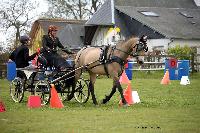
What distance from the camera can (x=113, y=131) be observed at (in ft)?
35.2

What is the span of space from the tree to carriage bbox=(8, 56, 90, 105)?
5392 centimetres

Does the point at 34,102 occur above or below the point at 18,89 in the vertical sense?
below

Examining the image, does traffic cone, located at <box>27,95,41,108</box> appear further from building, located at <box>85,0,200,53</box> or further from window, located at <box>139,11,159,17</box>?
window, located at <box>139,11,159,17</box>

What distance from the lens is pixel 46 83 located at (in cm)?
1698

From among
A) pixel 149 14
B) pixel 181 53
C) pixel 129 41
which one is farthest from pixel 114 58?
pixel 149 14

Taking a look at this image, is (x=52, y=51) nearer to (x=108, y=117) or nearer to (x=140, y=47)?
(x=140, y=47)

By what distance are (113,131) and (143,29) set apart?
4014 centimetres

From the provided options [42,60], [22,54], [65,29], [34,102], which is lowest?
[34,102]

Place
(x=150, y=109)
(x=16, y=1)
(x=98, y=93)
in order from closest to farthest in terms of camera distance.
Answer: (x=150, y=109) → (x=98, y=93) → (x=16, y=1)

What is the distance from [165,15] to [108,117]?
4093 centimetres

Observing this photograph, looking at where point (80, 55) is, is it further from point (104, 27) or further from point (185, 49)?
point (104, 27)

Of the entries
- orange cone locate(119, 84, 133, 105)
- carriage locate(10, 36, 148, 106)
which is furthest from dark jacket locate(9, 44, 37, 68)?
orange cone locate(119, 84, 133, 105)

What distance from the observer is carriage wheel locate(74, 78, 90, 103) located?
58.3ft

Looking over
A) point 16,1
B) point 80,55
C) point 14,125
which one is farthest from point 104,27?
point 14,125
